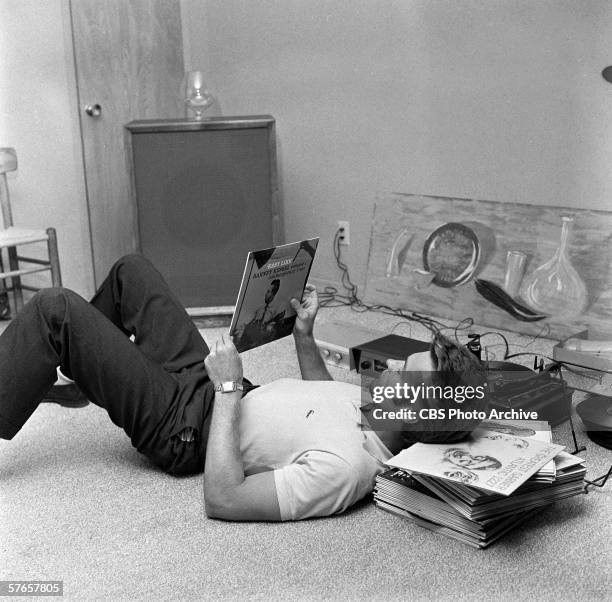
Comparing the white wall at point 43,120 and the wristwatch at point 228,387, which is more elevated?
the white wall at point 43,120

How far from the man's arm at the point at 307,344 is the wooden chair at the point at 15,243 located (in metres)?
1.64

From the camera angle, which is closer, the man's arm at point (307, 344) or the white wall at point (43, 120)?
the man's arm at point (307, 344)

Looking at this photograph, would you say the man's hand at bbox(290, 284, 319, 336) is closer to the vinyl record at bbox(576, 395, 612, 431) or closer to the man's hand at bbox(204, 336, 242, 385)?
the man's hand at bbox(204, 336, 242, 385)

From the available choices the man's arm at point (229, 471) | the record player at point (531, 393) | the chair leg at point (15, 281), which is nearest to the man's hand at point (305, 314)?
the man's arm at point (229, 471)

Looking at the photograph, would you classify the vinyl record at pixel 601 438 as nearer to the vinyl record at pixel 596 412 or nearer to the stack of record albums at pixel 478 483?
the vinyl record at pixel 596 412

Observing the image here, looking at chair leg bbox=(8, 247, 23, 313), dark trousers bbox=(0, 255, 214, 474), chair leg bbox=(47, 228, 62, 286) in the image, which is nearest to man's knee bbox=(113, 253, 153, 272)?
dark trousers bbox=(0, 255, 214, 474)

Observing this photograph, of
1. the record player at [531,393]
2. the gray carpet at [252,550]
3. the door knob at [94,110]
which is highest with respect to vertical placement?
the door knob at [94,110]

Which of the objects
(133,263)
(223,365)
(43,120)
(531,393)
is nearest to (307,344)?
(223,365)

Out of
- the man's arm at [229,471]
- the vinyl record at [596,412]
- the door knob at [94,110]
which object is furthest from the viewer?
the door knob at [94,110]

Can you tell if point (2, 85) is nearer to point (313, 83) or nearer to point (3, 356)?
point (313, 83)

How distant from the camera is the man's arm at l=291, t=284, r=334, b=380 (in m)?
2.13

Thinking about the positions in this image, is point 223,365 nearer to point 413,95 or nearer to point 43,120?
point 413,95

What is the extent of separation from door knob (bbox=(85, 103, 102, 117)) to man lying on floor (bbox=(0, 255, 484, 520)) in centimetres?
187

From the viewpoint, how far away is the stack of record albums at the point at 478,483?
5.43 ft
